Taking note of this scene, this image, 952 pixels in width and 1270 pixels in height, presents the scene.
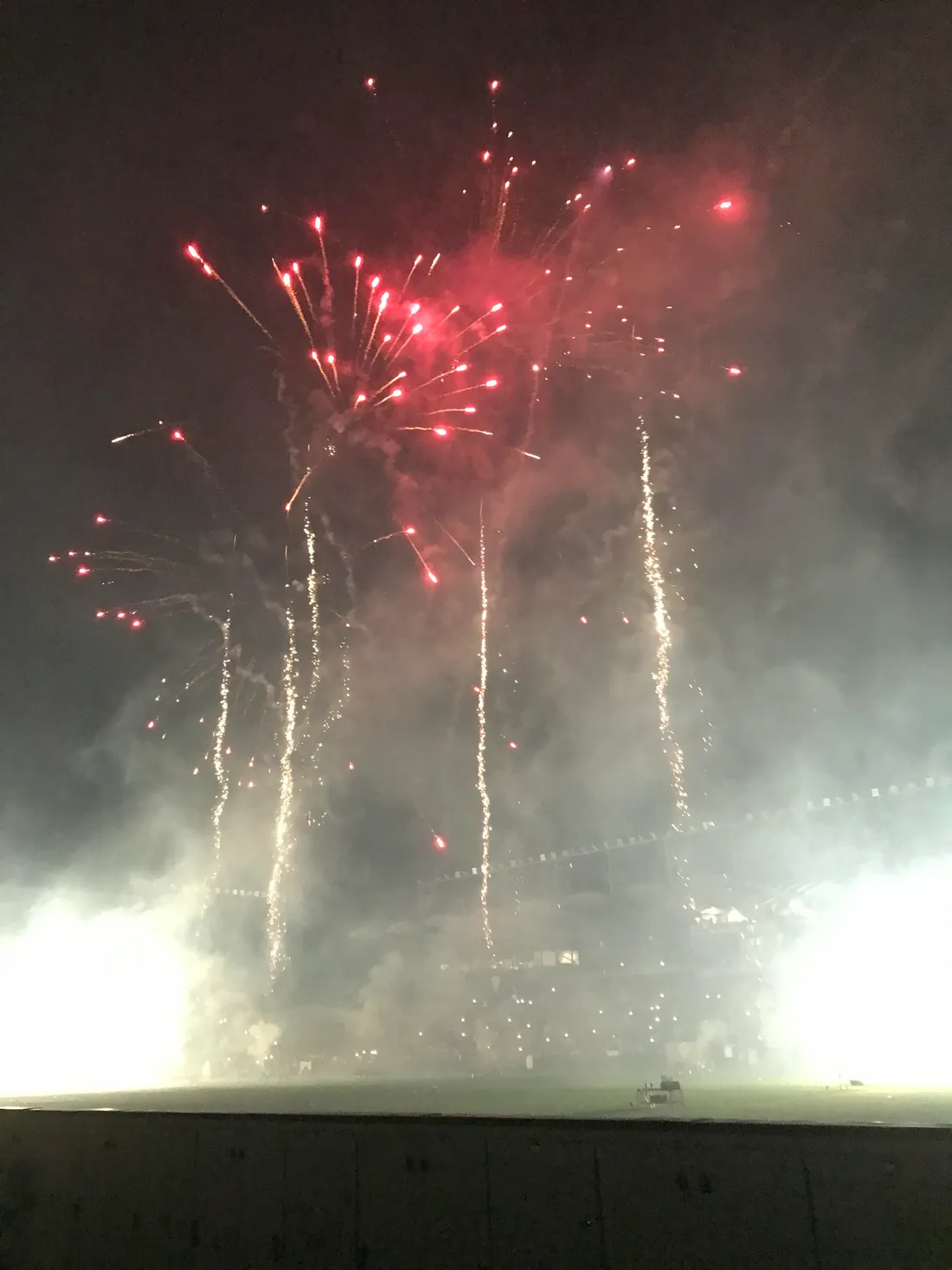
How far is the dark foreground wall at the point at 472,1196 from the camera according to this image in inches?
379

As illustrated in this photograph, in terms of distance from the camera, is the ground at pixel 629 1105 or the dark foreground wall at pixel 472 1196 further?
the ground at pixel 629 1105

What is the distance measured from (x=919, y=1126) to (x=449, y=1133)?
20.1 feet

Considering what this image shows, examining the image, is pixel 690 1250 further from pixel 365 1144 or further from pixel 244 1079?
pixel 244 1079

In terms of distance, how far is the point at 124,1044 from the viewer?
68062 millimetres

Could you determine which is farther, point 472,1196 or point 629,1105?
point 629,1105

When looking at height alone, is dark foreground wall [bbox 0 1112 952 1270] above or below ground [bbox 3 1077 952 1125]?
above

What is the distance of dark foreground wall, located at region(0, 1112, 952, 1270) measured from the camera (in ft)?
31.6

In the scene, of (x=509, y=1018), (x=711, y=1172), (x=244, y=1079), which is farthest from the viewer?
(x=509, y=1018)

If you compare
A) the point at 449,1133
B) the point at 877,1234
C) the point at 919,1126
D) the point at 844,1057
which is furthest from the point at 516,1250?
the point at 844,1057

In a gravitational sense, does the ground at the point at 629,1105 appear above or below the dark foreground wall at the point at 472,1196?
below

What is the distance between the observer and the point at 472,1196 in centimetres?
1111

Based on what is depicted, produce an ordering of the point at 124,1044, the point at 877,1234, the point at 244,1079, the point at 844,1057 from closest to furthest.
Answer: the point at 877,1234
the point at 124,1044
the point at 844,1057
the point at 244,1079

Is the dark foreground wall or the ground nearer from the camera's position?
the dark foreground wall

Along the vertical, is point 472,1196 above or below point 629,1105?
above
